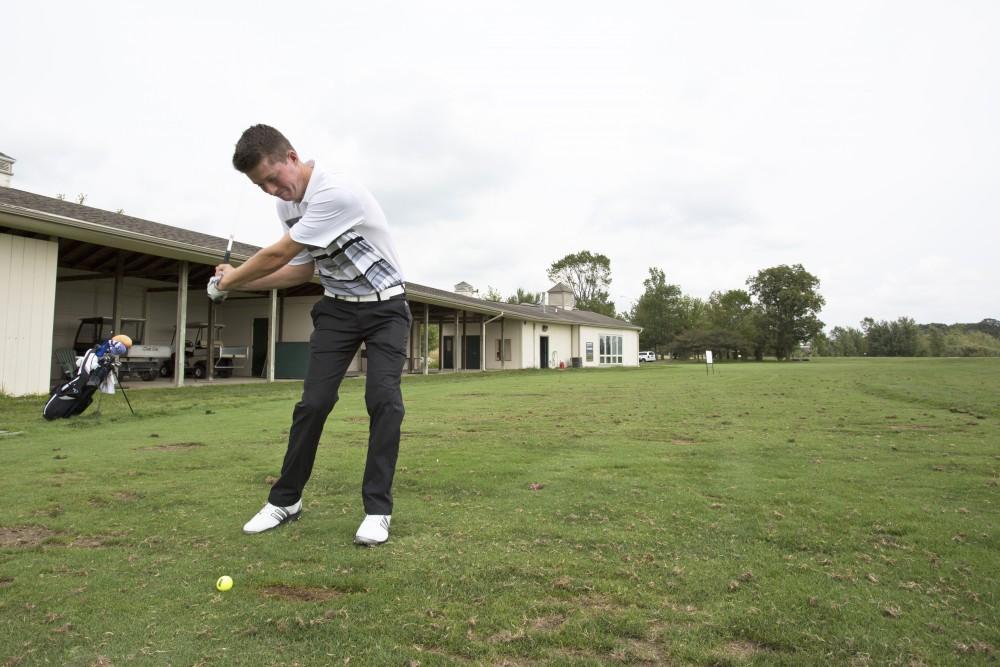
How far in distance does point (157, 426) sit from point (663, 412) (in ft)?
23.3

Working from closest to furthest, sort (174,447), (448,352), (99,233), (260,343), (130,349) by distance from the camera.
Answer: (174,447), (99,233), (130,349), (260,343), (448,352)

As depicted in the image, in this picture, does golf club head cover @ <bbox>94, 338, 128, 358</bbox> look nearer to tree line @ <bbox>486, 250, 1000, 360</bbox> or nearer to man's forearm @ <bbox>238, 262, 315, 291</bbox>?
man's forearm @ <bbox>238, 262, 315, 291</bbox>

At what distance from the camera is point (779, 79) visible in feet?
47.5

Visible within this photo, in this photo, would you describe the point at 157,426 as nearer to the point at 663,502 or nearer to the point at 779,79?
the point at 663,502

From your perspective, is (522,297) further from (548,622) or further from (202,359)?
(548,622)

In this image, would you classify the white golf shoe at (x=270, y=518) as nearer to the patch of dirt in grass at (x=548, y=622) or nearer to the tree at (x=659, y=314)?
the patch of dirt in grass at (x=548, y=622)

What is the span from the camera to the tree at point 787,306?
62.1 m

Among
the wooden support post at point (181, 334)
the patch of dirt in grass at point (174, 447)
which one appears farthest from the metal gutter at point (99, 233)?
the patch of dirt in grass at point (174, 447)

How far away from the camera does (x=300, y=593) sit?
6.50 feet

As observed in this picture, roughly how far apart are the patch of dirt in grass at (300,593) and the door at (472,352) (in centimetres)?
3309

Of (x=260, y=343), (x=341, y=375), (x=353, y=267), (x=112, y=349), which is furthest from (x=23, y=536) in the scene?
(x=260, y=343)

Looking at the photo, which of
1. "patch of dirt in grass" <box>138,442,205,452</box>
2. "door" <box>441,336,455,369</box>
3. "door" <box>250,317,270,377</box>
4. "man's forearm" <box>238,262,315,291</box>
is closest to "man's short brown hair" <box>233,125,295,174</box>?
"man's forearm" <box>238,262,315,291</box>

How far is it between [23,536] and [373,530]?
65.5 inches

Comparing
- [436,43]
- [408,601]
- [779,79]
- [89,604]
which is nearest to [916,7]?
[779,79]
